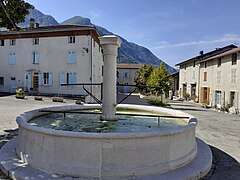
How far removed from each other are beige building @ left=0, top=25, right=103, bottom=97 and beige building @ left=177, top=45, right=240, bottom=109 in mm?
15953

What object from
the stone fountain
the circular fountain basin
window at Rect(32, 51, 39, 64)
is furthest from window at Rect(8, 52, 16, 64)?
the circular fountain basin

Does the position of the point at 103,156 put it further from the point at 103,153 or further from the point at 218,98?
the point at 218,98

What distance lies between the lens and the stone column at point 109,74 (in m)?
6.26

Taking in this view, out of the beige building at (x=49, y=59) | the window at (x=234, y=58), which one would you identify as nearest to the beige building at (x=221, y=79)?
the window at (x=234, y=58)

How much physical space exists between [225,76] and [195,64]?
36.4 feet

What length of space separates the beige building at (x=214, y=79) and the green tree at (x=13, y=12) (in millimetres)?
21640

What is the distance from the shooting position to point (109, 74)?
6.30 metres

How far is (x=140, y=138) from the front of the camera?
165 inches

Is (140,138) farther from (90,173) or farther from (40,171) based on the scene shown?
(40,171)

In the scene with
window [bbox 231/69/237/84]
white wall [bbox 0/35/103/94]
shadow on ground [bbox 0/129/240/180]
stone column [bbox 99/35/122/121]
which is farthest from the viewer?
white wall [bbox 0/35/103/94]

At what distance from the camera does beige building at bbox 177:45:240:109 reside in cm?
2480

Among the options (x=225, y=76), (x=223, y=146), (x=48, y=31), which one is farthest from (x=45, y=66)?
(x=223, y=146)

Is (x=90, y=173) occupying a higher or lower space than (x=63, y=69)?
lower

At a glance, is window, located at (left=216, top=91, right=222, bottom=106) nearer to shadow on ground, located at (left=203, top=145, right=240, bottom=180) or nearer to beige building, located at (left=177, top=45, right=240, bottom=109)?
beige building, located at (left=177, top=45, right=240, bottom=109)
